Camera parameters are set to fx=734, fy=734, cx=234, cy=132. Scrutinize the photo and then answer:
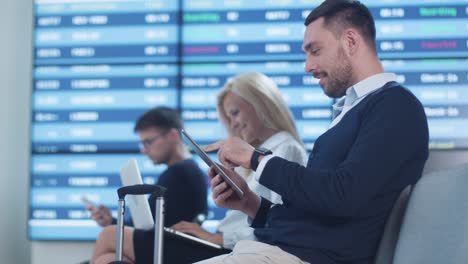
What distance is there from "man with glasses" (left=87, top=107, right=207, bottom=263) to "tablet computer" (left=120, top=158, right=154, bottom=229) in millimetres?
123

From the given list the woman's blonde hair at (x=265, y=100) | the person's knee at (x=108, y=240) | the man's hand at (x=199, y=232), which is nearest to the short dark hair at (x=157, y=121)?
the woman's blonde hair at (x=265, y=100)

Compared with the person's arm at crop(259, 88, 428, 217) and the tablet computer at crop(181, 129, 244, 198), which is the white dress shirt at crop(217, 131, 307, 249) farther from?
the person's arm at crop(259, 88, 428, 217)

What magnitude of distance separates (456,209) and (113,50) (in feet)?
10.6

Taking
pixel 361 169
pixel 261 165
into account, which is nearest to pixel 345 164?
pixel 361 169

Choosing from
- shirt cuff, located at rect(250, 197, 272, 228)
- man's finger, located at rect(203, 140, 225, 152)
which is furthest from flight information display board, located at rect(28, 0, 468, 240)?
man's finger, located at rect(203, 140, 225, 152)

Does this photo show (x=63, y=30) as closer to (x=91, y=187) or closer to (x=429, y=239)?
(x=91, y=187)

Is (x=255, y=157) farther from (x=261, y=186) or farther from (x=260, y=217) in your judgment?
(x=261, y=186)

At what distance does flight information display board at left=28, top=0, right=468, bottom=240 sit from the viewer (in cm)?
448

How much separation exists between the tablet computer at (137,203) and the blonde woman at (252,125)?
17 centimetres

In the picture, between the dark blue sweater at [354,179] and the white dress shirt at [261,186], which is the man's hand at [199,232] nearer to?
the white dress shirt at [261,186]

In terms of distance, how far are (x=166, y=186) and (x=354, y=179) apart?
1.95 metres

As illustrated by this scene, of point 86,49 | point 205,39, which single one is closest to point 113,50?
point 86,49

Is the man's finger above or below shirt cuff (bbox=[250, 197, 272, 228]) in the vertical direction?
above

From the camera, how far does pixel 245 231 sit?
2.93 metres
